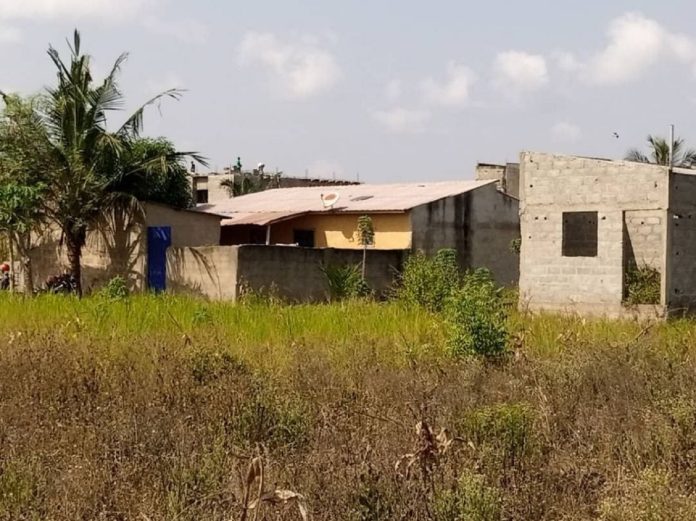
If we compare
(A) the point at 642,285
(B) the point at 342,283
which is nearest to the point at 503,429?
(A) the point at 642,285

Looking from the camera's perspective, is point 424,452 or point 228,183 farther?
point 228,183

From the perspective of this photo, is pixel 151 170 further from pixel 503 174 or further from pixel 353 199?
pixel 503 174

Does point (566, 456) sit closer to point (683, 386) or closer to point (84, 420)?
point (683, 386)

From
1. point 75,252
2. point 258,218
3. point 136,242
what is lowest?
point 75,252

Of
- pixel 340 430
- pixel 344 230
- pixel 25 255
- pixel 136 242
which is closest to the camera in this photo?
pixel 340 430

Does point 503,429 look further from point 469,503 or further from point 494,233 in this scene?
point 494,233

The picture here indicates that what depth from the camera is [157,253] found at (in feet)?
65.0

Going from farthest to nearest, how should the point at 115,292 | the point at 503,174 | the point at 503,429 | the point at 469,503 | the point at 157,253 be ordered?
1. the point at 503,174
2. the point at 157,253
3. the point at 115,292
4. the point at 503,429
5. the point at 469,503

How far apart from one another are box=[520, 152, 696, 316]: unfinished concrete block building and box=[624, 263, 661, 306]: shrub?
0.03 meters

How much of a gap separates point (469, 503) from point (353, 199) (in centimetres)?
1984

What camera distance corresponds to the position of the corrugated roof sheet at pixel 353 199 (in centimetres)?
2234

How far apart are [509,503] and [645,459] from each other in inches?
49.3

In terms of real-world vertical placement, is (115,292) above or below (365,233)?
below

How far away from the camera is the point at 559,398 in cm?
693
